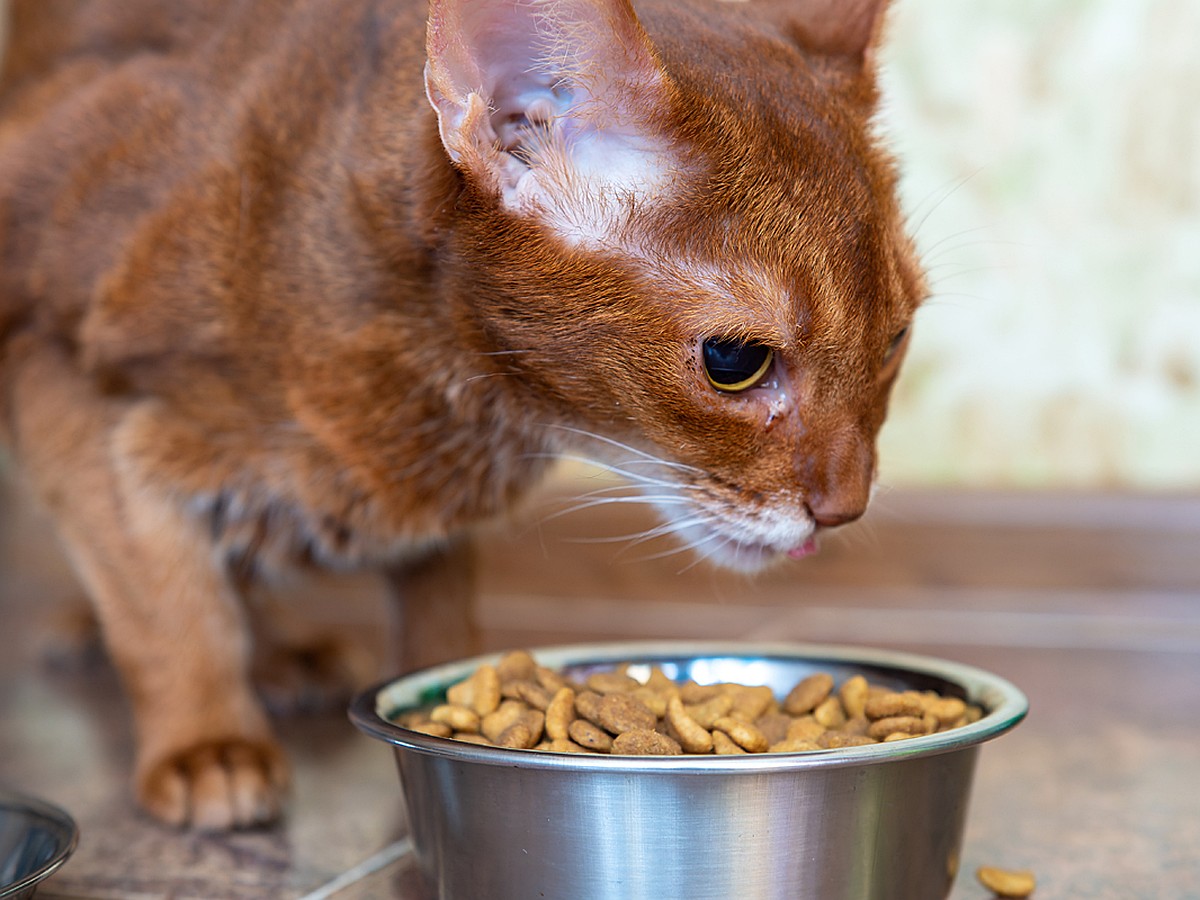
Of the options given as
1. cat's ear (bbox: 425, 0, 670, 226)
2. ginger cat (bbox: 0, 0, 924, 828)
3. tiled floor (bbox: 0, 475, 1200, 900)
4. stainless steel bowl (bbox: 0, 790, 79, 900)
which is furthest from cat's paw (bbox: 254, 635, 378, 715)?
cat's ear (bbox: 425, 0, 670, 226)

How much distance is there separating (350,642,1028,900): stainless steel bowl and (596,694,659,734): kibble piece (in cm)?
8

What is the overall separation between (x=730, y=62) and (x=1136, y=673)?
1.15m

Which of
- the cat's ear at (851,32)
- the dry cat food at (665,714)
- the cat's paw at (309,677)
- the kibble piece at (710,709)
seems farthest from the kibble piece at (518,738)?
the cat's paw at (309,677)

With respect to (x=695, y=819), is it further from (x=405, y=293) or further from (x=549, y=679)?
(x=405, y=293)

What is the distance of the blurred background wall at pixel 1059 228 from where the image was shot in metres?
2.06

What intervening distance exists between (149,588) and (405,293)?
16.8 inches

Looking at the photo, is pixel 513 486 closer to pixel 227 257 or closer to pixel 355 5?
pixel 227 257

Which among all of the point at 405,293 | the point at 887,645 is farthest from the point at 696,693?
the point at 887,645

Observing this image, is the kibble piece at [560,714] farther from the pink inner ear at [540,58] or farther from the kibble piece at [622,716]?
the pink inner ear at [540,58]

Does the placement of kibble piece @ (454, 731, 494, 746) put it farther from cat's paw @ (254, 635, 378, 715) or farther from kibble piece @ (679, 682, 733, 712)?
cat's paw @ (254, 635, 378, 715)

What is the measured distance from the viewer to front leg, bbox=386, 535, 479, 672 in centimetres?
160

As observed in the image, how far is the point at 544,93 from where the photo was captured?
101cm

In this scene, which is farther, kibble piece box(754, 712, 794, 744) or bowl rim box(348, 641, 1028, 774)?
kibble piece box(754, 712, 794, 744)

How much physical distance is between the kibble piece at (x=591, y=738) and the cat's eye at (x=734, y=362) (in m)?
0.28
